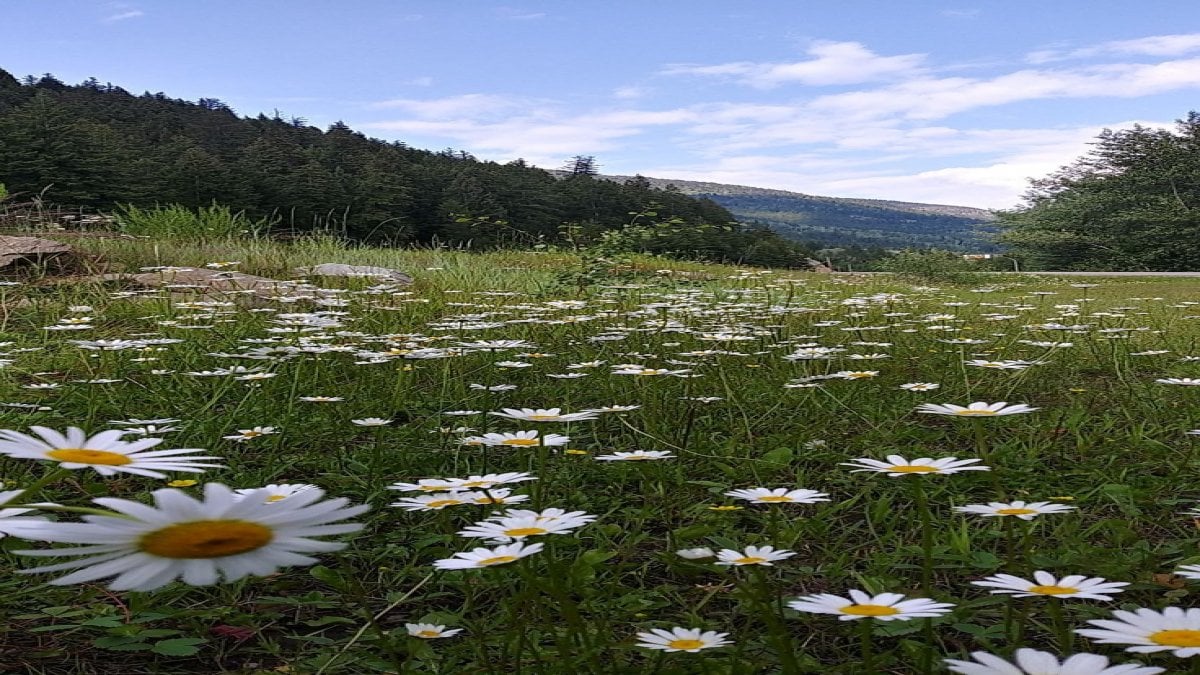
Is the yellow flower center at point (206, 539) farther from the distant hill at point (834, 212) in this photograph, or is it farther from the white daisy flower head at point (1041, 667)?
the distant hill at point (834, 212)

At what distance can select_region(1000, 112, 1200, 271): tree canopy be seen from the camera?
23.0 metres

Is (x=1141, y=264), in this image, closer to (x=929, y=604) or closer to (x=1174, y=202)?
(x=1174, y=202)

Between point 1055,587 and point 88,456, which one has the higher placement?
point 88,456

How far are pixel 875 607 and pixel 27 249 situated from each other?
250 inches

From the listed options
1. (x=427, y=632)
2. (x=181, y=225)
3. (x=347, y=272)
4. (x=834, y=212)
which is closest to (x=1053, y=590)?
(x=427, y=632)

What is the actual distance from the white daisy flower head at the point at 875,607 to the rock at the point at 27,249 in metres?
5.90

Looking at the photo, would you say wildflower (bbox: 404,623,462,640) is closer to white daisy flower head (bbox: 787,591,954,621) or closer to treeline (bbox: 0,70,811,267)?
white daisy flower head (bbox: 787,591,954,621)

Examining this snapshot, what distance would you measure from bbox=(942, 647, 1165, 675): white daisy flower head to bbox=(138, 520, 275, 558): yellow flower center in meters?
0.39

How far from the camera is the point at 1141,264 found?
895 inches

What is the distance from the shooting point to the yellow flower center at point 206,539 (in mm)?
368

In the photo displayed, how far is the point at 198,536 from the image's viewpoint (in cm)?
38

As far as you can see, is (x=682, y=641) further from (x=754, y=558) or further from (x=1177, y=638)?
(x=1177, y=638)

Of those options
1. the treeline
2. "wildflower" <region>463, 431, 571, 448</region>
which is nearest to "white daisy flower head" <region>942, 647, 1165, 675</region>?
"wildflower" <region>463, 431, 571, 448</region>

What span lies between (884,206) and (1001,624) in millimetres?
113109
